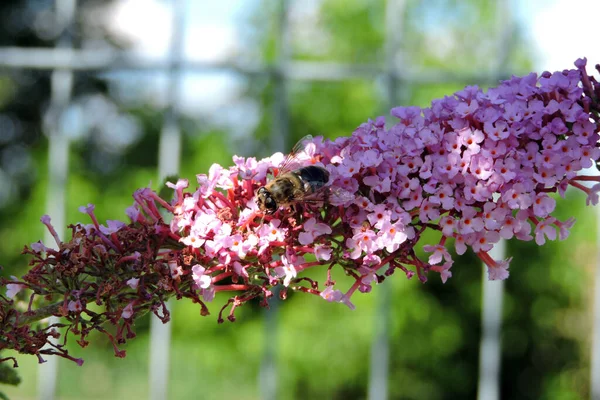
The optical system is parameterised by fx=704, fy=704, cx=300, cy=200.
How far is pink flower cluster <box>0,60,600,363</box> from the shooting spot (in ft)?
2.64

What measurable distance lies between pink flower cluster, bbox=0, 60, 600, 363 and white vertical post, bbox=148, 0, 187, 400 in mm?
2737

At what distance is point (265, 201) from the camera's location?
2.89 ft

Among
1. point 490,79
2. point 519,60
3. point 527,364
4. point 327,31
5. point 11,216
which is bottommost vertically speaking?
point 527,364

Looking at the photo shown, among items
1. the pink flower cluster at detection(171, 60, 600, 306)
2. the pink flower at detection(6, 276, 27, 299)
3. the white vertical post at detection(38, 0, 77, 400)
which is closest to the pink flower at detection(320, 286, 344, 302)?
the pink flower cluster at detection(171, 60, 600, 306)

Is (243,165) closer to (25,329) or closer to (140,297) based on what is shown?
(140,297)

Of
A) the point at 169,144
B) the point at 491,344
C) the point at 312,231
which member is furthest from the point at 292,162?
the point at 491,344

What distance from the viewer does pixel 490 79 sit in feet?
11.6

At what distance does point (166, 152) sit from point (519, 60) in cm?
256

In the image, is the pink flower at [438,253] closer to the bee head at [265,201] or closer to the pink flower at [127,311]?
the bee head at [265,201]

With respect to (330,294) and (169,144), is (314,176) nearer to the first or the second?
(330,294)

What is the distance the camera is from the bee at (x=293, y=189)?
2.88 ft

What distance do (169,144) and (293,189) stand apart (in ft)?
9.11

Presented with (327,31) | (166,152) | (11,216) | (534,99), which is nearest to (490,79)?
(166,152)

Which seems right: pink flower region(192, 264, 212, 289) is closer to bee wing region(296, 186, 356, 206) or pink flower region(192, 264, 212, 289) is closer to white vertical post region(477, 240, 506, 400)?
bee wing region(296, 186, 356, 206)
